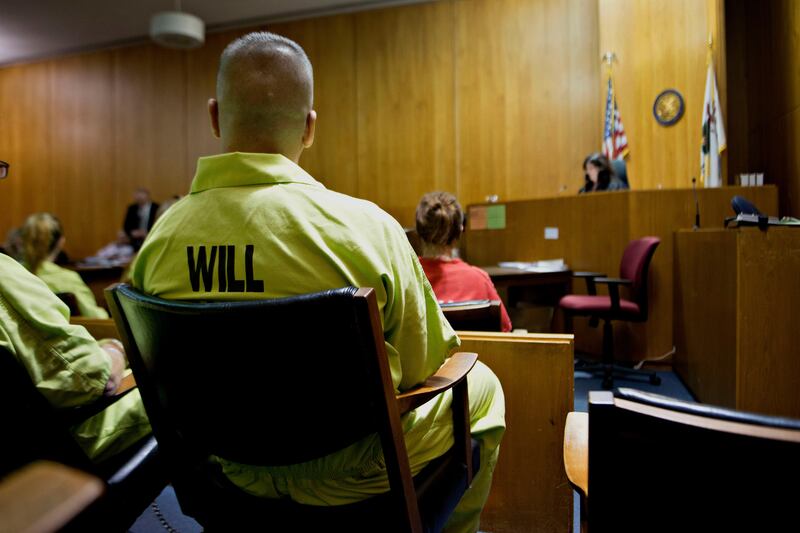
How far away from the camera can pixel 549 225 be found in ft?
13.3

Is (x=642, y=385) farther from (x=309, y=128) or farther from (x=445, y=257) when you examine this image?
(x=309, y=128)

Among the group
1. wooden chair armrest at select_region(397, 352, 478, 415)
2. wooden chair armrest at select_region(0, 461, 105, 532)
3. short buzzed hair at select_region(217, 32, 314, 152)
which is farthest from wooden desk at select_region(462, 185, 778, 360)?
wooden chair armrest at select_region(0, 461, 105, 532)

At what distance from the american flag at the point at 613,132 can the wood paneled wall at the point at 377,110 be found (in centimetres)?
38

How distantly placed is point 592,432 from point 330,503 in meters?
0.50

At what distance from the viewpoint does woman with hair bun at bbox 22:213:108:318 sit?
2.34m

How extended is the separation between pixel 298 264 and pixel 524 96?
5.70 metres

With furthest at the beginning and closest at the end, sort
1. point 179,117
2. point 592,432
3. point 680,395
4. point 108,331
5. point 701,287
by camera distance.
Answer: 1. point 179,117
2. point 680,395
3. point 701,287
4. point 108,331
5. point 592,432

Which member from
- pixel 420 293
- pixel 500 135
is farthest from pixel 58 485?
pixel 500 135

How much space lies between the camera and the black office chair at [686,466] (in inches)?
17.6

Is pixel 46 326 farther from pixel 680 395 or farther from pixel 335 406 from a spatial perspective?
pixel 680 395

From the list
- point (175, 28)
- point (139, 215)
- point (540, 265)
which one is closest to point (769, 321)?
point (540, 265)

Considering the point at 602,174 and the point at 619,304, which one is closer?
the point at 619,304

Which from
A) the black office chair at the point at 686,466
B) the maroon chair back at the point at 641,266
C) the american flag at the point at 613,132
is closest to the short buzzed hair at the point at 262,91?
the black office chair at the point at 686,466

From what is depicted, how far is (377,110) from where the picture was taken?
6.38m
